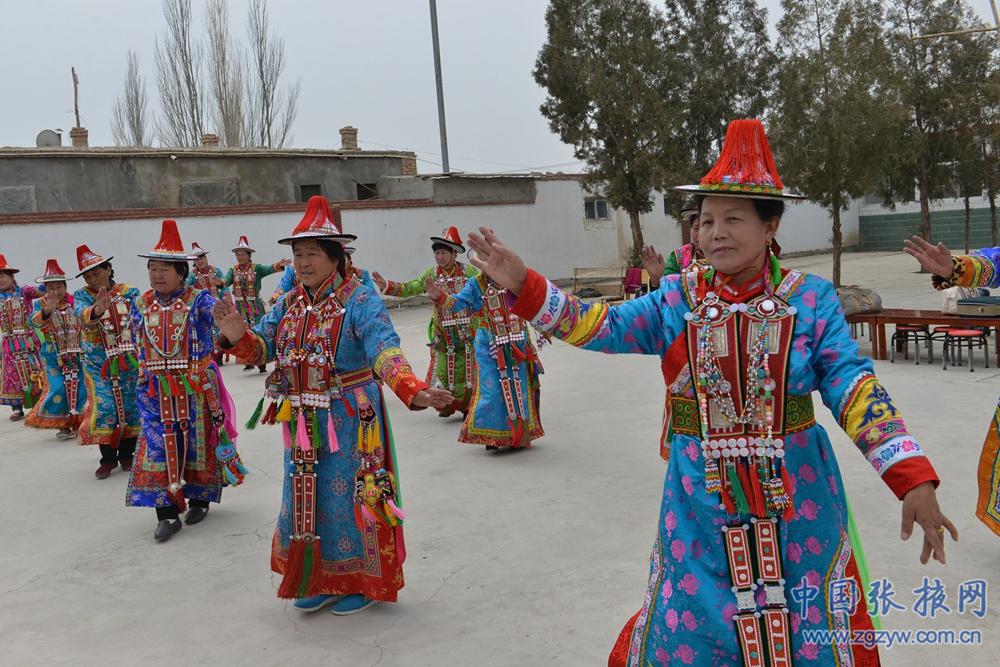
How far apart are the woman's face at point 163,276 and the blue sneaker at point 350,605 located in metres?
2.44

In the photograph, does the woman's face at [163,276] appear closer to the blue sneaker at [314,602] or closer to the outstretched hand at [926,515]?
the blue sneaker at [314,602]

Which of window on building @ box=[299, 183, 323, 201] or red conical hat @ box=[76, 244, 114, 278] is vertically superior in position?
window on building @ box=[299, 183, 323, 201]

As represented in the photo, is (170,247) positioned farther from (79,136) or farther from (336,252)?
(79,136)

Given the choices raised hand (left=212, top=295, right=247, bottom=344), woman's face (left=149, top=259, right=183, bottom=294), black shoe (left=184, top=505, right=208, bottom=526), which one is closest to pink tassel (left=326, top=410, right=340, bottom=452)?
raised hand (left=212, top=295, right=247, bottom=344)

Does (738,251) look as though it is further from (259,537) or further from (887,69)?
(887,69)

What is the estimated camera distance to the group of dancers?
8.04 feet

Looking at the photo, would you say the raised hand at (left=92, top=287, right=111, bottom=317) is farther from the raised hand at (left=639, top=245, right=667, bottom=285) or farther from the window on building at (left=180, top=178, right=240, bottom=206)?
the window on building at (left=180, top=178, right=240, bottom=206)

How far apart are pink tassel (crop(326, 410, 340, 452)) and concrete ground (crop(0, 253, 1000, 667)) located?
880mm

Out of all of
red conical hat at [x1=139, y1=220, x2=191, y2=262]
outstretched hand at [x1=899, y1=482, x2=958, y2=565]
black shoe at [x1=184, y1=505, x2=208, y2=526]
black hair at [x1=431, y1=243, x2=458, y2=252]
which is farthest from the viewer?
black hair at [x1=431, y1=243, x2=458, y2=252]

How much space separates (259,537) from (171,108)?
27.6 meters

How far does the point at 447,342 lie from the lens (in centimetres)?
879

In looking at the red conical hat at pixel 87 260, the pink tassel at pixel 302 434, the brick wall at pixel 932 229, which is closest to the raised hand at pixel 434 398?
the pink tassel at pixel 302 434

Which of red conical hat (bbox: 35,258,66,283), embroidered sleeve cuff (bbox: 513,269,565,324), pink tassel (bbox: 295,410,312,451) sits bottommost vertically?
pink tassel (bbox: 295,410,312,451)

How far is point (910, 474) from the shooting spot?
2209 mm
